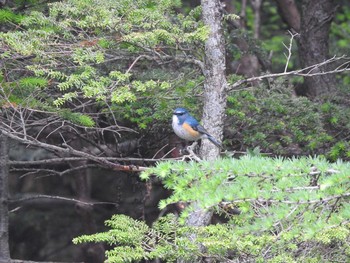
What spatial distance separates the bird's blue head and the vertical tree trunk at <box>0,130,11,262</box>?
1.70 metres

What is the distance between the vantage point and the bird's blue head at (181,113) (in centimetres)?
712

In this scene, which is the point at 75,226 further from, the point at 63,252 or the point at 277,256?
the point at 277,256

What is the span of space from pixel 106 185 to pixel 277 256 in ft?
22.6

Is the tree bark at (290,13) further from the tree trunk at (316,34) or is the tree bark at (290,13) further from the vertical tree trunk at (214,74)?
the vertical tree trunk at (214,74)

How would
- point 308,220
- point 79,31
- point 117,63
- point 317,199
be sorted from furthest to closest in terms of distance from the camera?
1. point 117,63
2. point 79,31
3. point 308,220
4. point 317,199


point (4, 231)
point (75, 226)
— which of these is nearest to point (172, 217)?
point (4, 231)

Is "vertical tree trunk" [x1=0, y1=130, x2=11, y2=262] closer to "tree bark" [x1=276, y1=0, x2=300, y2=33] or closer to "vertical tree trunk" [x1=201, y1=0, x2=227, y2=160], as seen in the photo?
"vertical tree trunk" [x1=201, y1=0, x2=227, y2=160]

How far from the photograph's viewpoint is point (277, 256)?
4660 millimetres

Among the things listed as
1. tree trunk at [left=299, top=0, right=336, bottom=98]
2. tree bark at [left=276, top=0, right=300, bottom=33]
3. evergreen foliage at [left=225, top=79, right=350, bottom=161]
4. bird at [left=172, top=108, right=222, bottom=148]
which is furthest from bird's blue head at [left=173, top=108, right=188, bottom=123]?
tree bark at [left=276, top=0, right=300, bottom=33]

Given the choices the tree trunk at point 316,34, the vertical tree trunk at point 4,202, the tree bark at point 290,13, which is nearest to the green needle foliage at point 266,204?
the vertical tree trunk at point 4,202

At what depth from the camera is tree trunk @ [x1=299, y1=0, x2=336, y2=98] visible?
968 centimetres

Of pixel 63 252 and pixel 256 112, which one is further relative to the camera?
pixel 63 252

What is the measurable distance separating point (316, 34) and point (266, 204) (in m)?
5.66

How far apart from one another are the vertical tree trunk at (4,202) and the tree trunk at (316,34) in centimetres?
419
